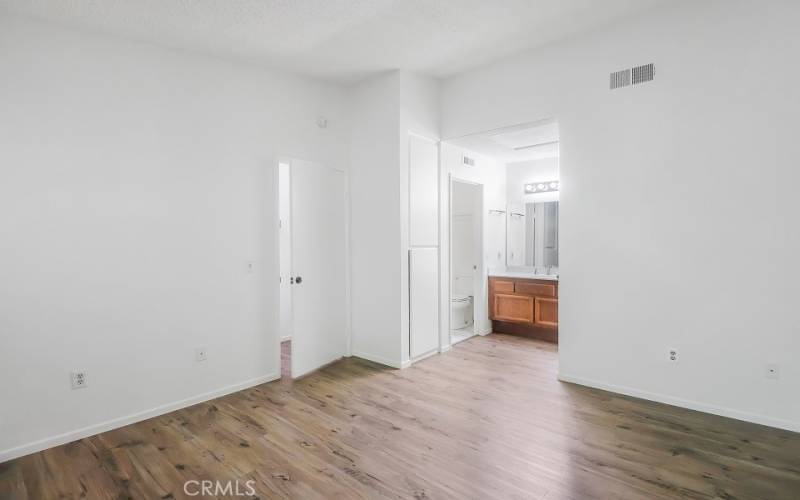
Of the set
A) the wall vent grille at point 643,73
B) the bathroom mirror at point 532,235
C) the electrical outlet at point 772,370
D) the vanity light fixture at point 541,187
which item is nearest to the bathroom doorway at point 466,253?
the bathroom mirror at point 532,235

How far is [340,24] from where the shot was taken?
304 centimetres

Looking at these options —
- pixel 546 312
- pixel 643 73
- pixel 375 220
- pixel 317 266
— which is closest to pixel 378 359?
pixel 317 266

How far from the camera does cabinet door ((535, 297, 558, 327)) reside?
16.2 feet

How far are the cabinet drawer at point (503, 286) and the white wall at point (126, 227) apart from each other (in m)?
2.98

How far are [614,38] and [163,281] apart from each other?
13.2 ft

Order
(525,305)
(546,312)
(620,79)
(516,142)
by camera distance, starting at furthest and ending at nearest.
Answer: (525,305) < (546,312) < (516,142) < (620,79)

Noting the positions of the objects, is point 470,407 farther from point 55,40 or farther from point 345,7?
point 55,40

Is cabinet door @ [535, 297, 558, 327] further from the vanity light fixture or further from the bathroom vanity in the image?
the vanity light fixture

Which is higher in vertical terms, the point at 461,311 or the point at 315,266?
the point at 315,266

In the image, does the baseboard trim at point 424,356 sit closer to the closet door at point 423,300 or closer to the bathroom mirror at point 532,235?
the closet door at point 423,300

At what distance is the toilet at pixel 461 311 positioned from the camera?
5.50 metres

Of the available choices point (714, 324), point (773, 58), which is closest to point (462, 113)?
point (773, 58)

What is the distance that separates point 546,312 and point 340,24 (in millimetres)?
3882

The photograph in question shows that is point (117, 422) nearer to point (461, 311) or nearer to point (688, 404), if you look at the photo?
point (461, 311)
